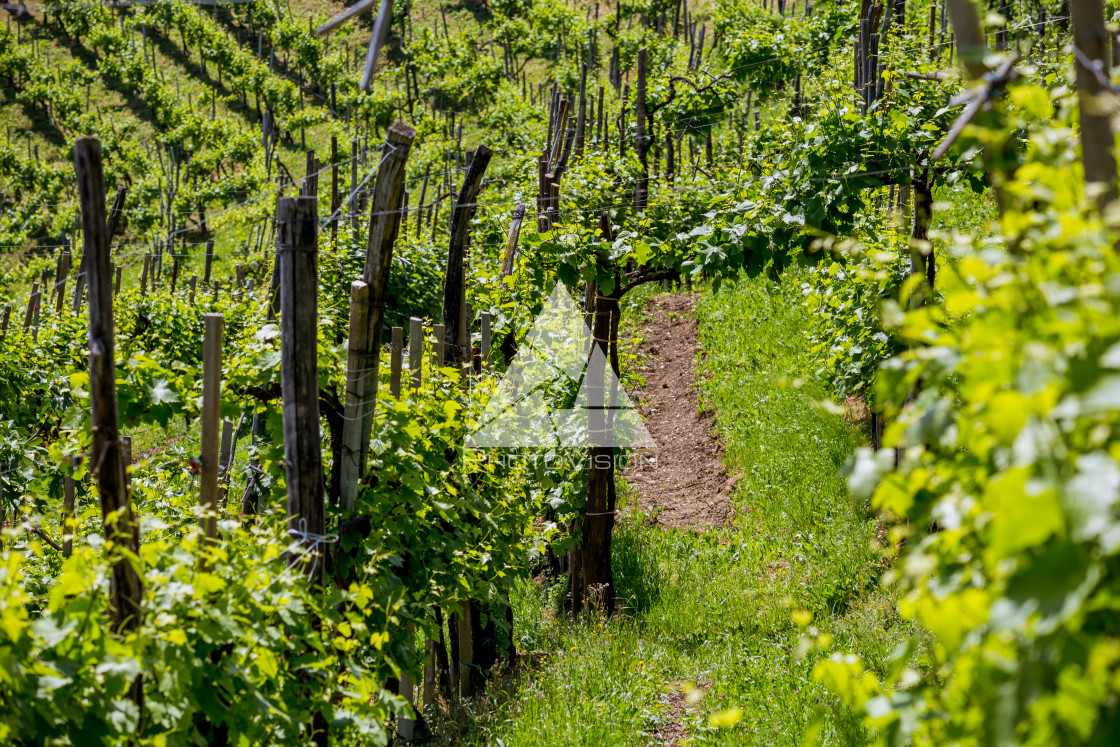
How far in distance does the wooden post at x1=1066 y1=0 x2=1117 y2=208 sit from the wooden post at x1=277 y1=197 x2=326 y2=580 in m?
2.45

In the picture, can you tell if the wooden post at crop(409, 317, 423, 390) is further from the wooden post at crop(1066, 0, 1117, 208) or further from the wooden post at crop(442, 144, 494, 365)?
the wooden post at crop(1066, 0, 1117, 208)

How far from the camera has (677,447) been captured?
33.1ft

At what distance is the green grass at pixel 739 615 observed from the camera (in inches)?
179

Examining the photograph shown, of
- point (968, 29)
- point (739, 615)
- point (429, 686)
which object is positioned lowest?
point (429, 686)

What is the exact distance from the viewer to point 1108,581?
115 cm

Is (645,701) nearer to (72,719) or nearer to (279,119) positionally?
(72,719)

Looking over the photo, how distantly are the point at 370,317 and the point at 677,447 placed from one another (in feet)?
22.7

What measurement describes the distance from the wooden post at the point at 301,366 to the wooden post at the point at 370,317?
1.25 ft

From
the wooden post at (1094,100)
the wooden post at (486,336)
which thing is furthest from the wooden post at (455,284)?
the wooden post at (1094,100)

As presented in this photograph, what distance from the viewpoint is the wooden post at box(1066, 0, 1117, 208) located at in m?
1.42

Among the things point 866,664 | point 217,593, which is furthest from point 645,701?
point 217,593

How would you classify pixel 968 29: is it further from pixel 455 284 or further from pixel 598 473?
pixel 598 473

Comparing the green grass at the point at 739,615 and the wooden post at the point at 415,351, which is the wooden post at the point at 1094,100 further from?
the wooden post at the point at 415,351

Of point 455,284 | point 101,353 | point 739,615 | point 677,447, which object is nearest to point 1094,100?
point 101,353
